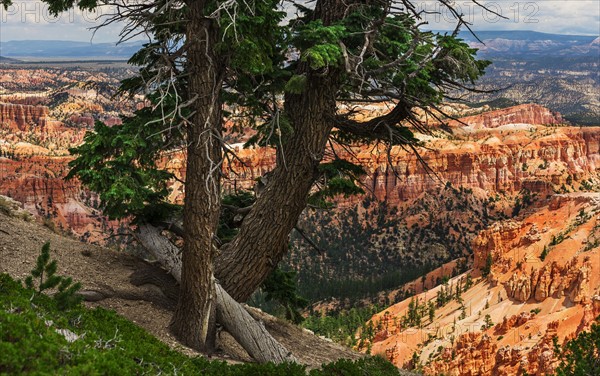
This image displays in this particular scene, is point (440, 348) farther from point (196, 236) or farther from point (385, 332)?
point (196, 236)

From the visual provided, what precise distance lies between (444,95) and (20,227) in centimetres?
802

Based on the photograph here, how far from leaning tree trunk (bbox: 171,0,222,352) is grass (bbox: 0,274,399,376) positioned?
4.13 feet

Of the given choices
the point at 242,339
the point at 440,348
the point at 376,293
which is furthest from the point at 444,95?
the point at 376,293

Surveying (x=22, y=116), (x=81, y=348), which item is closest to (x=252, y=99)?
(x=81, y=348)

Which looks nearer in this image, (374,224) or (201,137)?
(201,137)

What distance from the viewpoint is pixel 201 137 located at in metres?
6.54

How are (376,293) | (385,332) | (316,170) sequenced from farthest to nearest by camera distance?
(376,293)
(385,332)
(316,170)

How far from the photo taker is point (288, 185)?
24.5ft

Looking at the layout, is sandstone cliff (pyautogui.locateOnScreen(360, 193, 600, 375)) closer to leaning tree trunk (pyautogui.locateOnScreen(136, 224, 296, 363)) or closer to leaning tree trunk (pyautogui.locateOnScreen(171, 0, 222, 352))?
leaning tree trunk (pyautogui.locateOnScreen(136, 224, 296, 363))

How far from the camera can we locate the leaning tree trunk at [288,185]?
24.1 feet

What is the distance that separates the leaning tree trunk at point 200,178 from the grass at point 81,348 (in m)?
1.26

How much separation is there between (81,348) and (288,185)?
412 cm

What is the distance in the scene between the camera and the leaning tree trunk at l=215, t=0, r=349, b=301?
7.35 meters

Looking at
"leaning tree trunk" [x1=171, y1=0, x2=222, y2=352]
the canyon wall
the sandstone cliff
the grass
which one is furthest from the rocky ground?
the canyon wall
